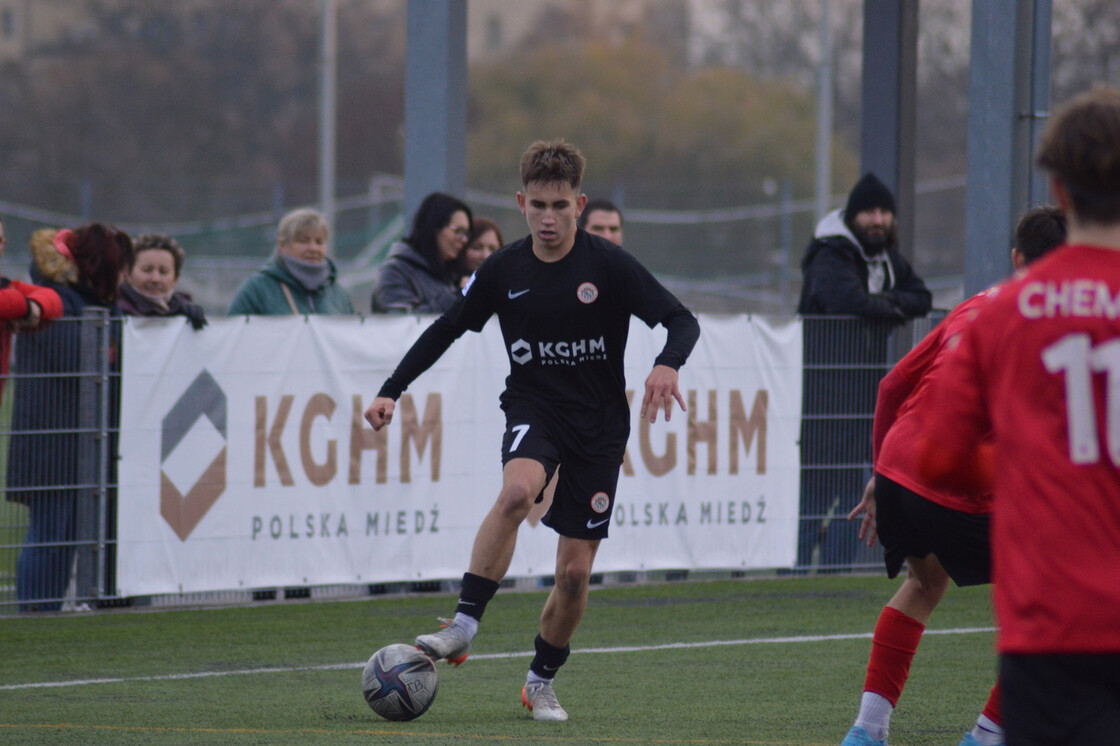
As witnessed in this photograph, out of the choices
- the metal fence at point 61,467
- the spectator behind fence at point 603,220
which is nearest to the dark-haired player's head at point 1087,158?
the metal fence at point 61,467

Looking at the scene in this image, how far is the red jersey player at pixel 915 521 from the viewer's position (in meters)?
4.94

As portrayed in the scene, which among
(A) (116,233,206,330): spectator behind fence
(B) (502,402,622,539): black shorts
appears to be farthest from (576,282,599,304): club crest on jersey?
(A) (116,233,206,330): spectator behind fence

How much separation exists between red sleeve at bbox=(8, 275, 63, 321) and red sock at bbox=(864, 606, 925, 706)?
16.0ft

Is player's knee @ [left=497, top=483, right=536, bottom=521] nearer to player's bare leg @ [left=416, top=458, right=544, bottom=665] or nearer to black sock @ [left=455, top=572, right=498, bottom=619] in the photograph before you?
player's bare leg @ [left=416, top=458, right=544, bottom=665]

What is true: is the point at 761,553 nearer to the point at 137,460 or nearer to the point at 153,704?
the point at 137,460

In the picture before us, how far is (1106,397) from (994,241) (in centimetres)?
779

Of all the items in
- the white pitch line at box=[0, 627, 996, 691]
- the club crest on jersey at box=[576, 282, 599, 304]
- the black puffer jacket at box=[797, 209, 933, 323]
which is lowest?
the white pitch line at box=[0, 627, 996, 691]

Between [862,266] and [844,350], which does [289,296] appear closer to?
[844,350]

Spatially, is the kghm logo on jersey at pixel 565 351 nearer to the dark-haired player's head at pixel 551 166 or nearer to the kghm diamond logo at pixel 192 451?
→ the dark-haired player's head at pixel 551 166

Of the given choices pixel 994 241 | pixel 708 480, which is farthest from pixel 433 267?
pixel 994 241

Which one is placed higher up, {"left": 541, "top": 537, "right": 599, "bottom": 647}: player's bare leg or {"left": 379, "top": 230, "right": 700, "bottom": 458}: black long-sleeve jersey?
{"left": 379, "top": 230, "right": 700, "bottom": 458}: black long-sleeve jersey

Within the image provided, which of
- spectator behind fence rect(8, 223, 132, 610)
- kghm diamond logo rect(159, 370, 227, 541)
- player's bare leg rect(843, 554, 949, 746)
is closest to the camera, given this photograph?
player's bare leg rect(843, 554, 949, 746)

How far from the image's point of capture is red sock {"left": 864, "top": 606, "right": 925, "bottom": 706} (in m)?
5.18

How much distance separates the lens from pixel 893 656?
5188 millimetres
